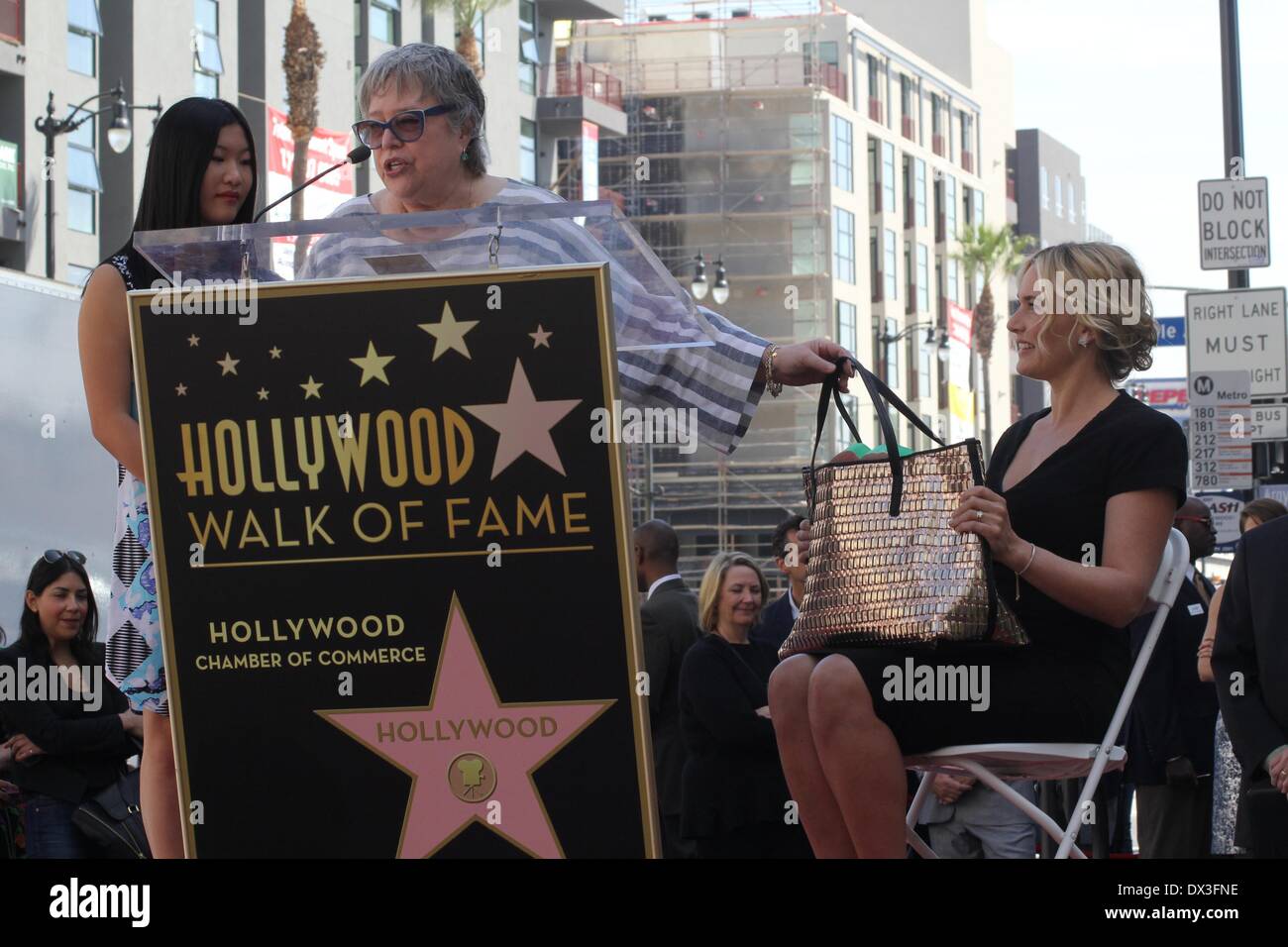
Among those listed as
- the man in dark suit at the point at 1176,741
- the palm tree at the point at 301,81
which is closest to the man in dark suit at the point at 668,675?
the man in dark suit at the point at 1176,741

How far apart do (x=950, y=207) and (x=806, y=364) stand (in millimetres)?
73251

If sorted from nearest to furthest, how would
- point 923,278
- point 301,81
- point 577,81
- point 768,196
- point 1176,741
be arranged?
1. point 1176,741
2. point 301,81
3. point 577,81
4. point 768,196
5. point 923,278

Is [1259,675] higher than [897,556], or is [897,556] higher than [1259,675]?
[897,556]

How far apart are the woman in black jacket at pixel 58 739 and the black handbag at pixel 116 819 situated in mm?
35

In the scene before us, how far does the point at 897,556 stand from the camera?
12.0ft

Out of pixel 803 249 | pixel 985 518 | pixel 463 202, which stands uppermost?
pixel 803 249

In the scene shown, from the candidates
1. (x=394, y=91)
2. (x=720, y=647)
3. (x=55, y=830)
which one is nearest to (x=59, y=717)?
(x=55, y=830)

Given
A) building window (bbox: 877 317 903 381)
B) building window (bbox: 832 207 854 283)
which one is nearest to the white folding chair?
building window (bbox: 832 207 854 283)

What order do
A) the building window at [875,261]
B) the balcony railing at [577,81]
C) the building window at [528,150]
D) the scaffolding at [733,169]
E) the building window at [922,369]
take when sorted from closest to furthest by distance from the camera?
the building window at [528,150], the balcony railing at [577,81], the scaffolding at [733,169], the building window at [875,261], the building window at [922,369]

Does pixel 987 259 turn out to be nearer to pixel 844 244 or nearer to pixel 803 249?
pixel 844 244

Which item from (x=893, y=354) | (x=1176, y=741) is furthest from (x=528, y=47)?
(x=1176, y=741)

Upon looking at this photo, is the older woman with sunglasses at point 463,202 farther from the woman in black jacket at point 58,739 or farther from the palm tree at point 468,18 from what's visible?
the palm tree at point 468,18

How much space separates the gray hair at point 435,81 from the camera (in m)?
3.70

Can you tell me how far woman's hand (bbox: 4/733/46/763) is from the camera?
7082mm
